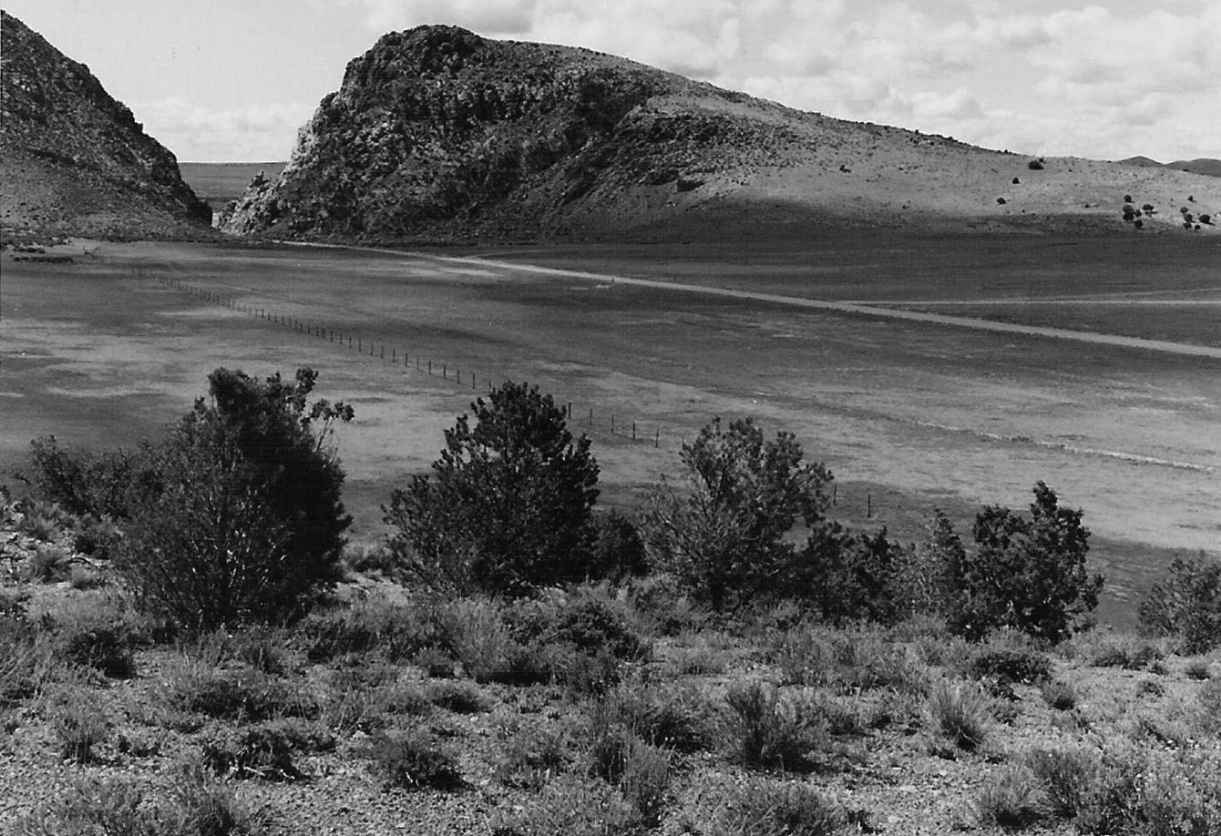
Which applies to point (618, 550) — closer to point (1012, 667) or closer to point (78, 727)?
point (1012, 667)

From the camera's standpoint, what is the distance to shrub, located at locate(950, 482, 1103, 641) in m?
24.3

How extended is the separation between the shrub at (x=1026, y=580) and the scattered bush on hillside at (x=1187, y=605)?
4.91ft

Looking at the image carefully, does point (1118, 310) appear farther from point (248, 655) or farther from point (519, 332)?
point (248, 655)

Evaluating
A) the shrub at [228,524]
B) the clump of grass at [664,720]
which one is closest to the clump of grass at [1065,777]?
the clump of grass at [664,720]

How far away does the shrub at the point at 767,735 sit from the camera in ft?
37.6

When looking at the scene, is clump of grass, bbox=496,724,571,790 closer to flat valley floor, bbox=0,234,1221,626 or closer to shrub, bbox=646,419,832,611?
shrub, bbox=646,419,832,611

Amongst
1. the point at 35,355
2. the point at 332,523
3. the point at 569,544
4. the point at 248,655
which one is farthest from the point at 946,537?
the point at 35,355

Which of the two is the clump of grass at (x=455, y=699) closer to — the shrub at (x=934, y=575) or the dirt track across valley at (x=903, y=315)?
the shrub at (x=934, y=575)

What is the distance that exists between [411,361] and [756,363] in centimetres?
2300

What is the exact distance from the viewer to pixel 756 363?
76.4 m

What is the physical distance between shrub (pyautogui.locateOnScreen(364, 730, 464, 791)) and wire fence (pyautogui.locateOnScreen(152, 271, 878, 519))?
19.7 m

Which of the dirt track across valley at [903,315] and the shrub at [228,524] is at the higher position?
the dirt track across valley at [903,315]

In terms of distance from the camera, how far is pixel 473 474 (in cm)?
2692

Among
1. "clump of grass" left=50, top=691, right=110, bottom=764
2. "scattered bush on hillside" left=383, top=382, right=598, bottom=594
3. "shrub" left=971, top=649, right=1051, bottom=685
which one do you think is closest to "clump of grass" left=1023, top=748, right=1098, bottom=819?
"shrub" left=971, top=649, right=1051, bottom=685
